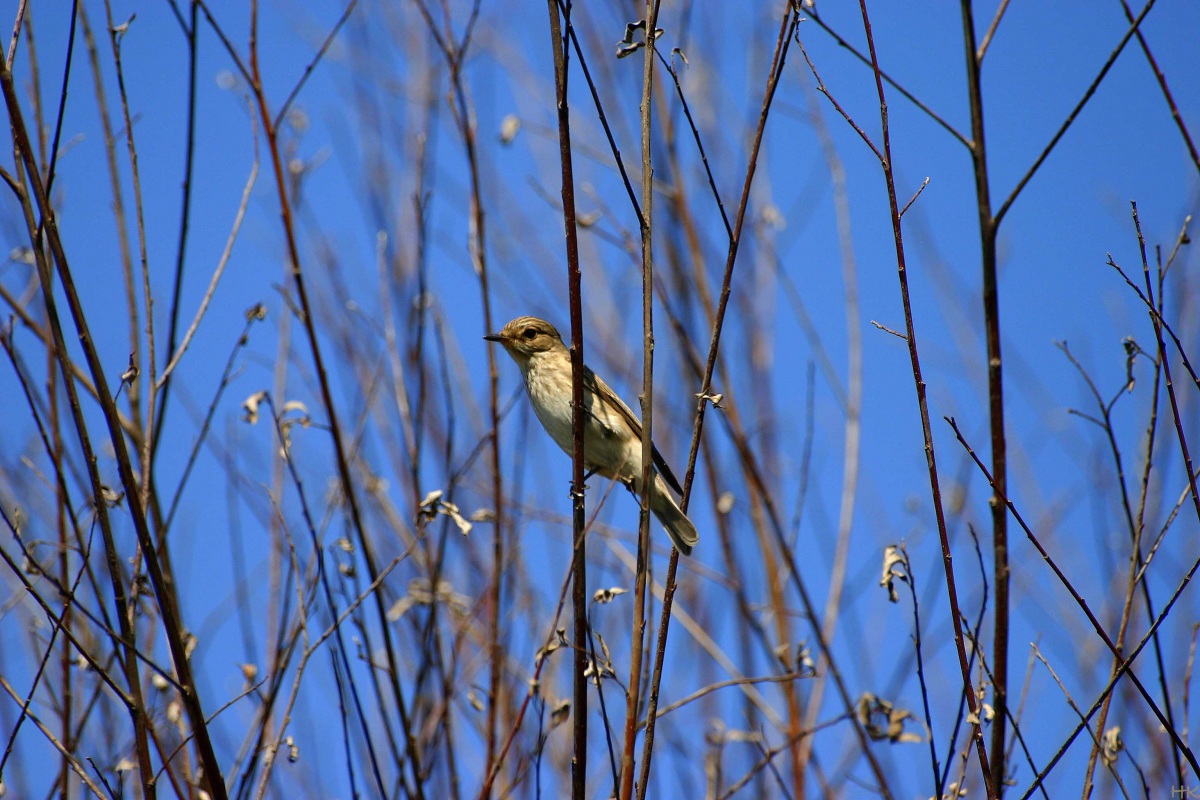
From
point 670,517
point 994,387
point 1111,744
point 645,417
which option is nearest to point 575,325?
point 645,417

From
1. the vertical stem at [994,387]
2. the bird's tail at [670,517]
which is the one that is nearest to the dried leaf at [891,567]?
the vertical stem at [994,387]

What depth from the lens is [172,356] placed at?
3.33 metres

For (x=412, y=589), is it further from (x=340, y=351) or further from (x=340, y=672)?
(x=340, y=351)

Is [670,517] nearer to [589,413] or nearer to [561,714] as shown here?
[589,413]

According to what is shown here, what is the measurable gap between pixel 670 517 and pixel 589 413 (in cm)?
67

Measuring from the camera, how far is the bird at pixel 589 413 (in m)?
5.09

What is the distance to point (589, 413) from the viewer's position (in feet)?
16.1

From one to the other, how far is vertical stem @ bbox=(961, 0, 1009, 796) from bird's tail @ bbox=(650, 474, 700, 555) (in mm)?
2062

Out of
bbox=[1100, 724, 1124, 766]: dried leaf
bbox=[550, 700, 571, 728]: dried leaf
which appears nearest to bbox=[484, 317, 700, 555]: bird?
bbox=[550, 700, 571, 728]: dried leaf

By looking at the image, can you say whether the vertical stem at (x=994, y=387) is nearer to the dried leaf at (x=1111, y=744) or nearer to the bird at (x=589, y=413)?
the dried leaf at (x=1111, y=744)

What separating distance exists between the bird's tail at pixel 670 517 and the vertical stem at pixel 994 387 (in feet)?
6.77

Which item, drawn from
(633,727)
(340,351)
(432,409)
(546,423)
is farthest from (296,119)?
(633,727)

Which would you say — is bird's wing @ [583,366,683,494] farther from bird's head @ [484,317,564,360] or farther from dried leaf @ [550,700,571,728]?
dried leaf @ [550,700,571,728]

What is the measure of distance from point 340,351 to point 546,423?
1.15 meters
